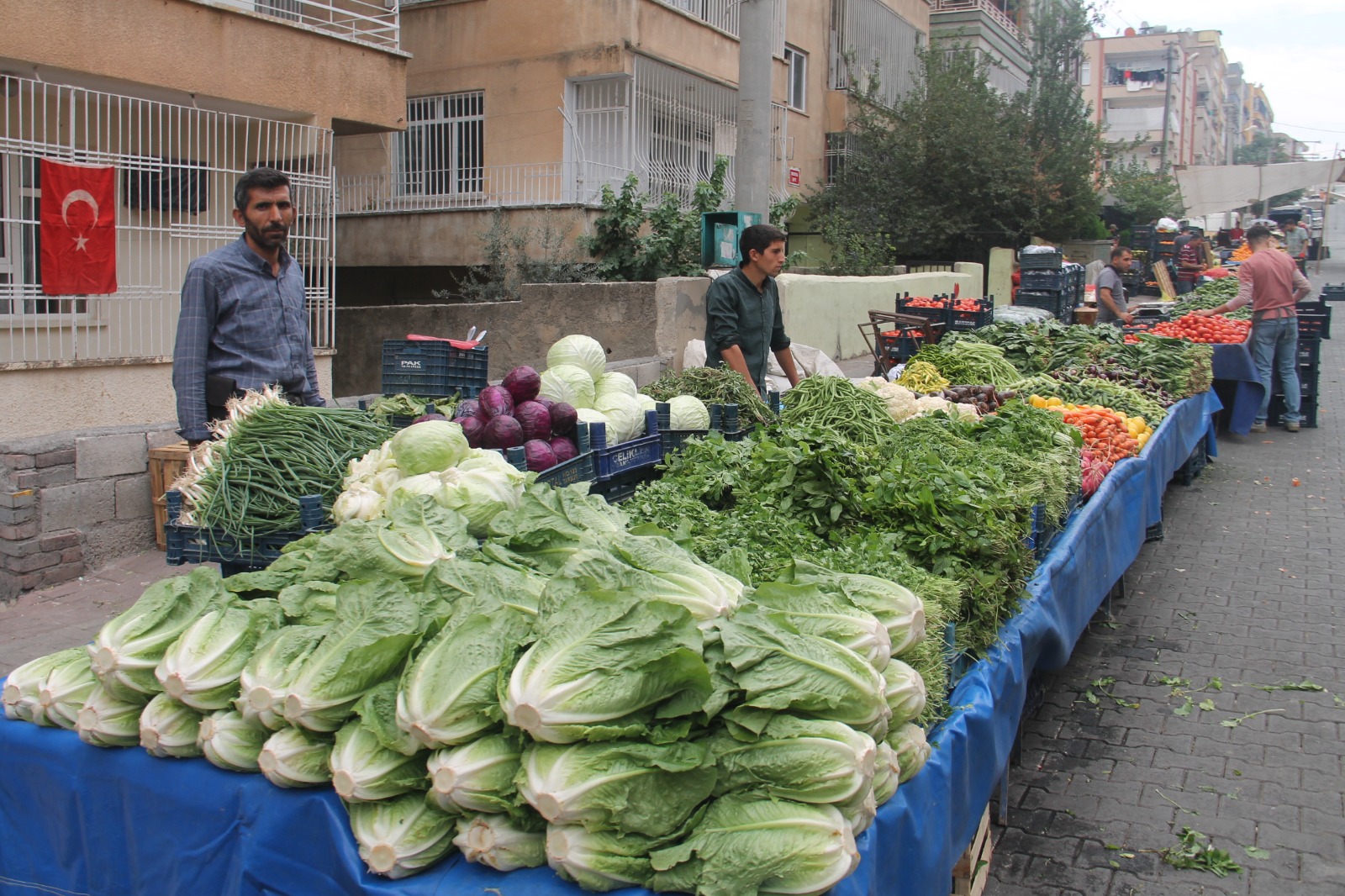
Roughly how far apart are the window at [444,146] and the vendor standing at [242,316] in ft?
39.6

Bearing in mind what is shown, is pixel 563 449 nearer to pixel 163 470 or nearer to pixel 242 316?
pixel 242 316

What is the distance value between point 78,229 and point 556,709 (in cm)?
843

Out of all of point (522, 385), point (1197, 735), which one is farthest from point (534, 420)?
point (1197, 735)

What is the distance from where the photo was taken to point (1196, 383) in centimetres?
948

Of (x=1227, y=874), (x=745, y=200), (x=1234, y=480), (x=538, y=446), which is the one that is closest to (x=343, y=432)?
(x=538, y=446)

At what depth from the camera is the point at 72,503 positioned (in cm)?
587

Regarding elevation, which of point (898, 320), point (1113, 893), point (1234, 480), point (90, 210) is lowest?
point (1113, 893)

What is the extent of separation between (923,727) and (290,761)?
156 centimetres

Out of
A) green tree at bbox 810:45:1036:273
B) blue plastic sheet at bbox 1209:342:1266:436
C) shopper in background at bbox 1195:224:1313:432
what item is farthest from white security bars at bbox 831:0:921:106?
blue plastic sheet at bbox 1209:342:1266:436

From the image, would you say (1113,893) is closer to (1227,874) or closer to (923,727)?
(1227,874)

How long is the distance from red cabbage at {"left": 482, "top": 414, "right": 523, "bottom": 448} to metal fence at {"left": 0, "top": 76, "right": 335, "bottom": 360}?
4870 mm

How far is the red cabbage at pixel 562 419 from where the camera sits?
182 inches

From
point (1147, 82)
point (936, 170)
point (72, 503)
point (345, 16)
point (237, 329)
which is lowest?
point (72, 503)

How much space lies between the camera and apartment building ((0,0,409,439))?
8.34 metres
